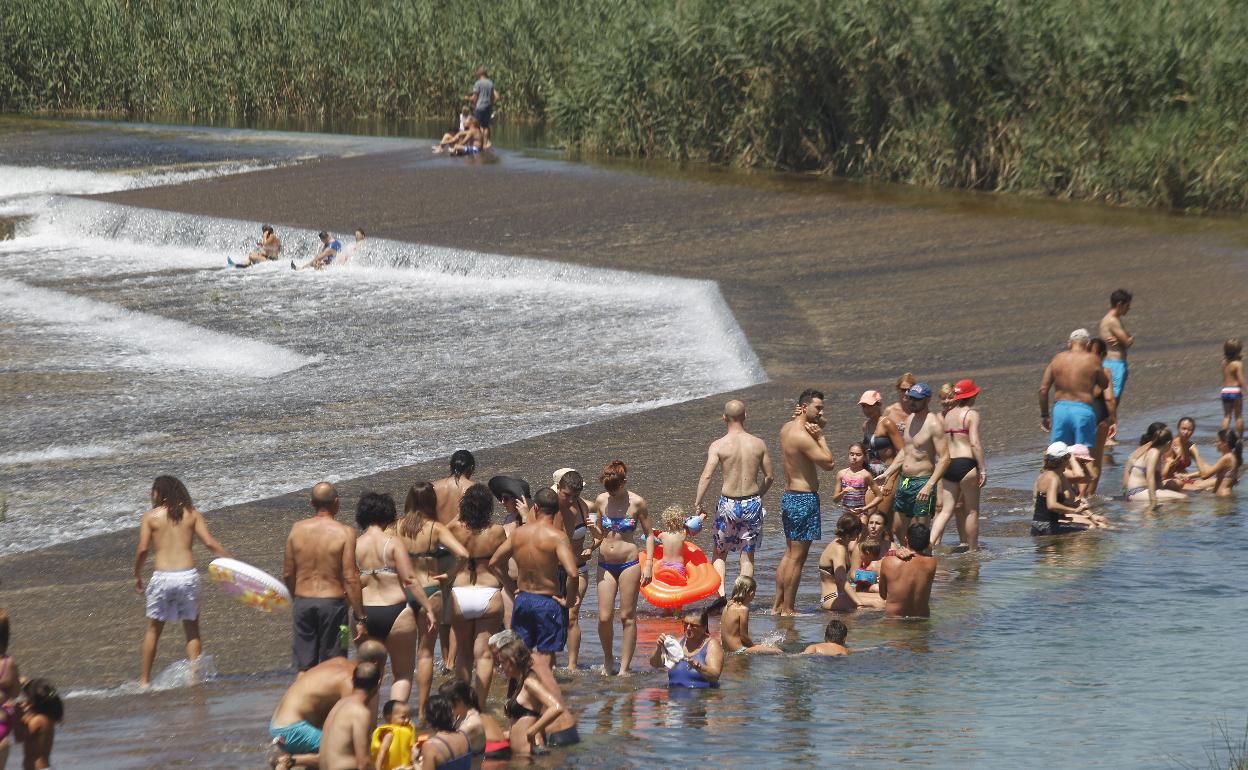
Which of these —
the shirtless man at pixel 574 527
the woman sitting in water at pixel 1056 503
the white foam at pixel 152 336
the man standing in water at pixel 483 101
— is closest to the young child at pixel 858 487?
the woman sitting in water at pixel 1056 503

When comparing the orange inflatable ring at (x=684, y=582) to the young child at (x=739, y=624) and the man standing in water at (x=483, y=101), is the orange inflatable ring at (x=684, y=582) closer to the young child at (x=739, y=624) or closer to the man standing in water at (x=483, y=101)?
the young child at (x=739, y=624)

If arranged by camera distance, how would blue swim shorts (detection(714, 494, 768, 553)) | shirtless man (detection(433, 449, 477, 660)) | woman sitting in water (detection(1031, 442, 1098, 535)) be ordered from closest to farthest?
shirtless man (detection(433, 449, 477, 660)), blue swim shorts (detection(714, 494, 768, 553)), woman sitting in water (detection(1031, 442, 1098, 535))

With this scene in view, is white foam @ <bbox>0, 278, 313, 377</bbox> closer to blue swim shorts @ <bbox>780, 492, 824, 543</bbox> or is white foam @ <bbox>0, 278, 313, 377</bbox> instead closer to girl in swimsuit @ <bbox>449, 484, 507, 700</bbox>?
blue swim shorts @ <bbox>780, 492, 824, 543</bbox>

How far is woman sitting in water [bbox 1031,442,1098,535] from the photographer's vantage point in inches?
456

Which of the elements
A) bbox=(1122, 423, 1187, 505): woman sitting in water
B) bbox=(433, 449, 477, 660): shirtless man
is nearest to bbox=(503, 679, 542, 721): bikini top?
bbox=(433, 449, 477, 660): shirtless man

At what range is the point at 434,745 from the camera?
22.9ft

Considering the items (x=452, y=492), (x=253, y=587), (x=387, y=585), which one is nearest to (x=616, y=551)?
(x=452, y=492)

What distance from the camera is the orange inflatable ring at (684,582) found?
10.4 meters

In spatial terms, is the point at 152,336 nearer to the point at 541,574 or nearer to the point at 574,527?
the point at 574,527

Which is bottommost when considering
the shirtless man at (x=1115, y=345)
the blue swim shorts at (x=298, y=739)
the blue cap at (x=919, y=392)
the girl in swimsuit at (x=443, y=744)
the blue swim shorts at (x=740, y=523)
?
the blue swim shorts at (x=298, y=739)

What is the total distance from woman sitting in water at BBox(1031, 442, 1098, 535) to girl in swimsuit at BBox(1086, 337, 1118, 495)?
0.69 metres

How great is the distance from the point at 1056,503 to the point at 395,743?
6.08 m

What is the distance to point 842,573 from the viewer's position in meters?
10.6

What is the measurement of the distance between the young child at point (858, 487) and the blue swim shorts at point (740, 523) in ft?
3.15
